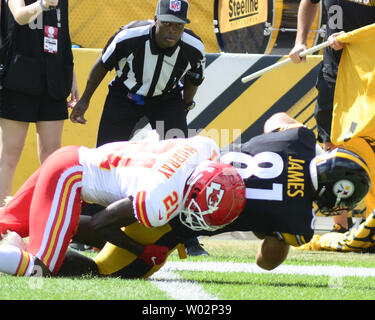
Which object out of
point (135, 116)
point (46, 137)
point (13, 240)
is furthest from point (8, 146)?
point (13, 240)

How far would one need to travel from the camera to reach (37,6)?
523 cm

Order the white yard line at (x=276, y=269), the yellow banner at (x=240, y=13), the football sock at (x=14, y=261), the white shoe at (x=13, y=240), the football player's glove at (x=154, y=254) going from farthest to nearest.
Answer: the yellow banner at (x=240, y=13) → the white yard line at (x=276, y=269) → the white shoe at (x=13, y=240) → the football player's glove at (x=154, y=254) → the football sock at (x=14, y=261)

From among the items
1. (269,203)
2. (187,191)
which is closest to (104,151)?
(187,191)

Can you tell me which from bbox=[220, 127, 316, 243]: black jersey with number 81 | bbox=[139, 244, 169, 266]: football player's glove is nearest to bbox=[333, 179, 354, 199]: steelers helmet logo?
bbox=[220, 127, 316, 243]: black jersey with number 81

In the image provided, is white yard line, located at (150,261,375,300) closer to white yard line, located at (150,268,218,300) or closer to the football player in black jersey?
white yard line, located at (150,268,218,300)

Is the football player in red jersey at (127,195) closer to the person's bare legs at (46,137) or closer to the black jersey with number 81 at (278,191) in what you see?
the black jersey with number 81 at (278,191)

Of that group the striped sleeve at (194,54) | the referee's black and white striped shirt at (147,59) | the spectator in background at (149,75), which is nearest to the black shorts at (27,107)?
the spectator in background at (149,75)

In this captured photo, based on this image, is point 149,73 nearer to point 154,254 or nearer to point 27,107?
point 27,107

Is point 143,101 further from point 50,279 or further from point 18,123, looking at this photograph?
point 50,279

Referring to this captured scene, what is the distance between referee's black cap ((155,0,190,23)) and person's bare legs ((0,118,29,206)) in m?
1.12

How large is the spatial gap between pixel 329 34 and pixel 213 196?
2276mm

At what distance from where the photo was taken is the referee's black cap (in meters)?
5.25

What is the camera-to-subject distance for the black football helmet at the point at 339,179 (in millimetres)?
3994

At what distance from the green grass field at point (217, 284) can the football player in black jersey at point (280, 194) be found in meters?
0.16
